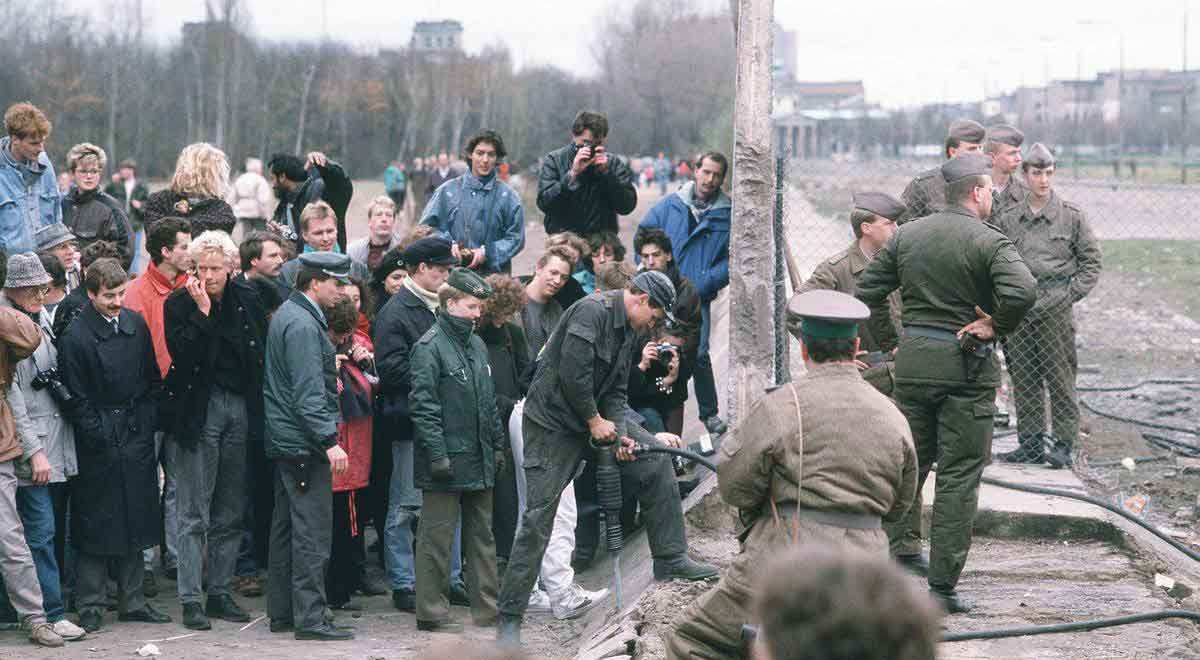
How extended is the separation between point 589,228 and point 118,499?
13.7ft

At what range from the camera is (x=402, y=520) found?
8336 millimetres

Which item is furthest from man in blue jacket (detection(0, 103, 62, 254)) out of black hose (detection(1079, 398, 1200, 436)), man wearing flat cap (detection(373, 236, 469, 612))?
black hose (detection(1079, 398, 1200, 436))

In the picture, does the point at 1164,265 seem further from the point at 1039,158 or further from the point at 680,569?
the point at 680,569

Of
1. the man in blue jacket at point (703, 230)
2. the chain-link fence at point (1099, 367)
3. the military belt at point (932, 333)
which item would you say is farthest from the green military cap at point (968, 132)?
the military belt at point (932, 333)

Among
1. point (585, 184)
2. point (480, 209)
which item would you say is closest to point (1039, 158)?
point (585, 184)

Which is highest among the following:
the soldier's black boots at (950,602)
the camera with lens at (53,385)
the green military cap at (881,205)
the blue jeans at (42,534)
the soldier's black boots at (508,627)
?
the green military cap at (881,205)

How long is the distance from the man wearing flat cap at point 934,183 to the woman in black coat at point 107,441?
4984mm

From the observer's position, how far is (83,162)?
392 inches

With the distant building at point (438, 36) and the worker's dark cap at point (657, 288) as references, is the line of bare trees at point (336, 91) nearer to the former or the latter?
the distant building at point (438, 36)

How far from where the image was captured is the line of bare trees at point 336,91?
5475 centimetres

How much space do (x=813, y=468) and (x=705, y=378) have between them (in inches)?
219

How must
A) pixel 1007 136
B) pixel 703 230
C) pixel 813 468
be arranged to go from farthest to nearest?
pixel 703 230, pixel 1007 136, pixel 813 468

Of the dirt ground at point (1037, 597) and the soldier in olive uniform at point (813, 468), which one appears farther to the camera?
the dirt ground at point (1037, 597)

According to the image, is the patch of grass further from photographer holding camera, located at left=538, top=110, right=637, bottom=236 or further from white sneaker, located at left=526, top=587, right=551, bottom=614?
white sneaker, located at left=526, top=587, right=551, bottom=614
